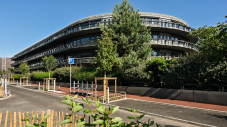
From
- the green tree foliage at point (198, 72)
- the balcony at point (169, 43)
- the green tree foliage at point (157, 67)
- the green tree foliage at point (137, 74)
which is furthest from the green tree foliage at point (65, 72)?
the green tree foliage at point (198, 72)

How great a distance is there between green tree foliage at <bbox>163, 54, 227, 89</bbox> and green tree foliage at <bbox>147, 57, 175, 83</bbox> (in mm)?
640

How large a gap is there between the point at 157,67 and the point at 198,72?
3.93 m

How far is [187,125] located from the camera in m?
7.18

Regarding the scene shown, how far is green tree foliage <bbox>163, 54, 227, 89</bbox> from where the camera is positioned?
1163 centimetres

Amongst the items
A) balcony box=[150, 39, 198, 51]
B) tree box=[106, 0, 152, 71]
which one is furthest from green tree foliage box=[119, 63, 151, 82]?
balcony box=[150, 39, 198, 51]

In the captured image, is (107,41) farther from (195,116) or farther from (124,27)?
(195,116)

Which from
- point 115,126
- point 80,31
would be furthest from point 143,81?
point 80,31

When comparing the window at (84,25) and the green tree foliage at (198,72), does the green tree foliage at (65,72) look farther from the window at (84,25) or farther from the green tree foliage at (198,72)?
the green tree foliage at (198,72)

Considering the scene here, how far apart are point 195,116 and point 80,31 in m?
27.6

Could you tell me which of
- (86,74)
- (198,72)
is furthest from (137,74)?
(86,74)

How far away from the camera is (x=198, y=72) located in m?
12.8

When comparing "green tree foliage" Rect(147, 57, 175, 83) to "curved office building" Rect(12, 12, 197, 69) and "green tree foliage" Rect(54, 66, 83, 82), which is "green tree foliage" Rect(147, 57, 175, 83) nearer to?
"curved office building" Rect(12, 12, 197, 69)

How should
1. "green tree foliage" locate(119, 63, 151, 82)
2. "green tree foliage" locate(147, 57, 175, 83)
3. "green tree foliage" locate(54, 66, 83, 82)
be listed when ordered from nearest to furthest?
"green tree foliage" locate(147, 57, 175, 83) < "green tree foliage" locate(119, 63, 151, 82) < "green tree foliage" locate(54, 66, 83, 82)

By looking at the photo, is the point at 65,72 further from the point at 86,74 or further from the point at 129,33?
the point at 129,33
